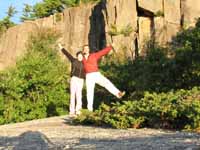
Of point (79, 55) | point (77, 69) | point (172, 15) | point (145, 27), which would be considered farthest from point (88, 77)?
point (145, 27)

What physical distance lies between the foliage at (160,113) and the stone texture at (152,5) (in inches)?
655

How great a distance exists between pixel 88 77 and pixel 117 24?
49.9 ft

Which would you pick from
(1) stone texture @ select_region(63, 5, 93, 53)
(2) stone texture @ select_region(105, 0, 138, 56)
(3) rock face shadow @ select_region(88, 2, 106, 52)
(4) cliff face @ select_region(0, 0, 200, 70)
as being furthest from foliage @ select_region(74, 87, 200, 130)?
(1) stone texture @ select_region(63, 5, 93, 53)

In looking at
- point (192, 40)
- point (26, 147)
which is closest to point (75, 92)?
point (192, 40)

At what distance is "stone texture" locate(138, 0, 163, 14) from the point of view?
91.0ft

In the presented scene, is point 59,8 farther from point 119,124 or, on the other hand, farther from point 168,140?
point 168,140

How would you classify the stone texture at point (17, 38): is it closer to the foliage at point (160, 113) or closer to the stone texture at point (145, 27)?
the stone texture at point (145, 27)

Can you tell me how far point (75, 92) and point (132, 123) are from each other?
412 centimetres

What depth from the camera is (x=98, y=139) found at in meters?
8.99

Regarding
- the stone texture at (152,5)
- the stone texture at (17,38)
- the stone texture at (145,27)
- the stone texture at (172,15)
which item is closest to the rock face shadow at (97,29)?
the stone texture at (17,38)

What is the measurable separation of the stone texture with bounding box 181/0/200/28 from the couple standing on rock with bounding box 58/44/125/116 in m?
12.3

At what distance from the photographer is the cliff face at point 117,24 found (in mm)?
26984

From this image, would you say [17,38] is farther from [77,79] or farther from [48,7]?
[77,79]

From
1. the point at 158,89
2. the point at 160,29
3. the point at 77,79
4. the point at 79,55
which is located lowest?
the point at 158,89
